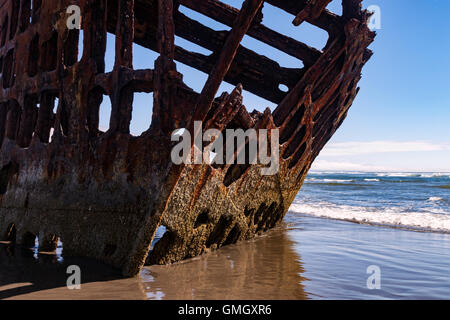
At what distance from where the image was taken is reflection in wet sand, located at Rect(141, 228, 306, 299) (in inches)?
118

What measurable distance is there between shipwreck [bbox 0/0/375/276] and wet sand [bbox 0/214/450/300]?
195 mm

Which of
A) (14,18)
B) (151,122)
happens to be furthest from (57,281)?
(14,18)

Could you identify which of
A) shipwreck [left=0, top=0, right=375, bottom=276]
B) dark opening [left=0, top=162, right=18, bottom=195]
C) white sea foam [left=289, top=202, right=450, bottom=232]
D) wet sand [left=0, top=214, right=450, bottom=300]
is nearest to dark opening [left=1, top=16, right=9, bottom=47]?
shipwreck [left=0, top=0, right=375, bottom=276]

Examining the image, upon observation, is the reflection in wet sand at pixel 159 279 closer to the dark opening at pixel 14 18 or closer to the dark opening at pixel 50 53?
the dark opening at pixel 50 53

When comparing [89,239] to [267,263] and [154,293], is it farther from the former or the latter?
[267,263]

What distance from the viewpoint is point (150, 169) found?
122 inches

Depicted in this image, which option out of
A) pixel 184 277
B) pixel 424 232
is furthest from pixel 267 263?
pixel 424 232

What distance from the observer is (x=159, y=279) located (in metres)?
3.22

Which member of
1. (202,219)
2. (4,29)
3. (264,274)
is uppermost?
(4,29)

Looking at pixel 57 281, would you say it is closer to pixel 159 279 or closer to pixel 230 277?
pixel 159 279

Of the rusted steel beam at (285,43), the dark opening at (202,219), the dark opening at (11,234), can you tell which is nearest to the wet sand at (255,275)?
the dark opening at (11,234)

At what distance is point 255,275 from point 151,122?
5.96ft

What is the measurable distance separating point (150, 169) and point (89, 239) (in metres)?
0.96

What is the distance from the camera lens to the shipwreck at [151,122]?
313 cm
